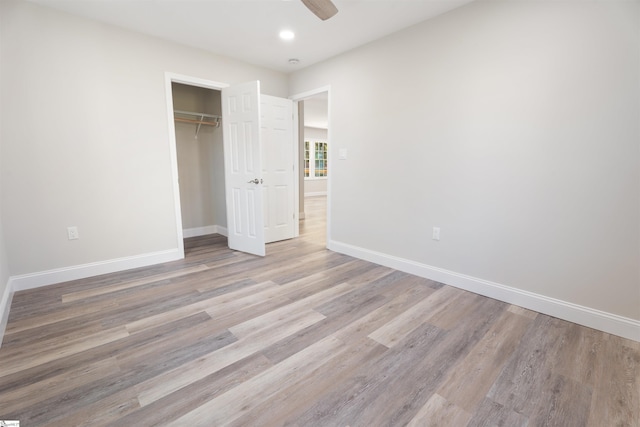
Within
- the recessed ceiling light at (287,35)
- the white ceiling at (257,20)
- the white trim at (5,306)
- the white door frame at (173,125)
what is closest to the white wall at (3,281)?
the white trim at (5,306)

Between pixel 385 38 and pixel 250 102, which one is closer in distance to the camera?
pixel 385 38

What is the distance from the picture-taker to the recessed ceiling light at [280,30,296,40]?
296 centimetres

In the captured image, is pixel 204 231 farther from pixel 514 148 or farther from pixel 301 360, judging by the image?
pixel 514 148

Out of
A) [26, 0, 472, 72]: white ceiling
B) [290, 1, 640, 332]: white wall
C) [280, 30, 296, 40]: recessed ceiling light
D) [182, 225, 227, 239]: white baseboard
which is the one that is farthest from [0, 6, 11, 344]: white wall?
[290, 1, 640, 332]: white wall

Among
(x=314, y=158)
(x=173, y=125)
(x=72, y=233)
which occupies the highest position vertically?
(x=173, y=125)

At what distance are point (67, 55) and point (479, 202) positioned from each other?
399 centimetres

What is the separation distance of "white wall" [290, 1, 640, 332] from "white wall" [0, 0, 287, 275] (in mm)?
2388

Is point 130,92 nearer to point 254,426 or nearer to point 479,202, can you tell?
point 254,426

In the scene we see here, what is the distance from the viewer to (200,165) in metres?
4.64

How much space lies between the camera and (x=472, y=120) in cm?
251

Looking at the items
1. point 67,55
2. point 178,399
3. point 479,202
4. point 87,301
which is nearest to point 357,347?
point 178,399

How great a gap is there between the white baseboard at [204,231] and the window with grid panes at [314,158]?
5.94 meters

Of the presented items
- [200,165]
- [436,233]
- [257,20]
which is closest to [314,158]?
[200,165]

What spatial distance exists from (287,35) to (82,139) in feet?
7.55
